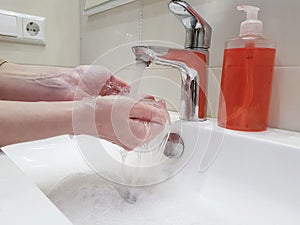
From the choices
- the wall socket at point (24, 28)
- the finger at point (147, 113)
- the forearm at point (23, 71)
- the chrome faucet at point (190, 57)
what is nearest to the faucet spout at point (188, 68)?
the chrome faucet at point (190, 57)

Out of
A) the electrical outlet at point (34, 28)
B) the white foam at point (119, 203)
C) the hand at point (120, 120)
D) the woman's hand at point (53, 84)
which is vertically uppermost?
the electrical outlet at point (34, 28)

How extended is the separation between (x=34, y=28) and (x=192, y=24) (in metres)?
0.56

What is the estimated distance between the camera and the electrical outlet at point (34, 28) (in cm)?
80

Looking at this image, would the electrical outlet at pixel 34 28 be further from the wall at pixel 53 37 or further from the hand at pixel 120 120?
the hand at pixel 120 120

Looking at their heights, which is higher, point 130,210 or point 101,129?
point 101,129

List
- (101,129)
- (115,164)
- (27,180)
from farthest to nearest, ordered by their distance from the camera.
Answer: (115,164)
(101,129)
(27,180)

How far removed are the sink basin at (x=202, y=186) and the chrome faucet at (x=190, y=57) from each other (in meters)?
0.04

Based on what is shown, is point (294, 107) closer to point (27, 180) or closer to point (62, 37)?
point (27, 180)

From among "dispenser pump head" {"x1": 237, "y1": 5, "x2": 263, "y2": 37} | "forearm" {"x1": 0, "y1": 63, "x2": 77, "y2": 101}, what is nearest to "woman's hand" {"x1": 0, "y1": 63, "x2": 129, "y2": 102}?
"forearm" {"x1": 0, "y1": 63, "x2": 77, "y2": 101}

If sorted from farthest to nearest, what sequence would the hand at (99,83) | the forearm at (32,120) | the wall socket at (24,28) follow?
the wall socket at (24,28) < the hand at (99,83) < the forearm at (32,120)

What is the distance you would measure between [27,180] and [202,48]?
349 millimetres

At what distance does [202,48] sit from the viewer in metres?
0.47

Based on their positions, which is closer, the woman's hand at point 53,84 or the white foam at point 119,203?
the white foam at point 119,203

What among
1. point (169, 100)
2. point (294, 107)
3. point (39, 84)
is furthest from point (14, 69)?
point (294, 107)
